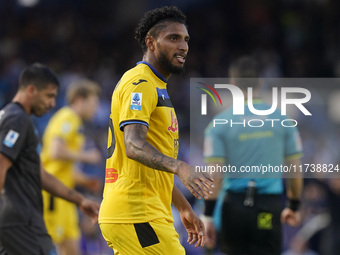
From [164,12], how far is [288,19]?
44.3 ft

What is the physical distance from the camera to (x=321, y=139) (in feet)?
39.6

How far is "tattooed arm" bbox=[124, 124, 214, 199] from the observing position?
8.27 feet

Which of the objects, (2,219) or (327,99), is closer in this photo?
(2,219)

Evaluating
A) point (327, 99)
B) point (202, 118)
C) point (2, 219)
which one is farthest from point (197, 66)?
point (2, 219)

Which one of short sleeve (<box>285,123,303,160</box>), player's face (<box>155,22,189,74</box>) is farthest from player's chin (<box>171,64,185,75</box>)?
short sleeve (<box>285,123,303,160</box>)

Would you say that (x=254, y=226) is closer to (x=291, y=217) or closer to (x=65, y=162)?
(x=291, y=217)

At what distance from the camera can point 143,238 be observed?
3.10 metres

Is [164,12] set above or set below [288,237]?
above

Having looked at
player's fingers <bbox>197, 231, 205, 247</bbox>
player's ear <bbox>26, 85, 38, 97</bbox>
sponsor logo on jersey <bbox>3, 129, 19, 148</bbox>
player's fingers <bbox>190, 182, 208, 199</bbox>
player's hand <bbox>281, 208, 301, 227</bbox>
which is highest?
player's ear <bbox>26, 85, 38, 97</bbox>

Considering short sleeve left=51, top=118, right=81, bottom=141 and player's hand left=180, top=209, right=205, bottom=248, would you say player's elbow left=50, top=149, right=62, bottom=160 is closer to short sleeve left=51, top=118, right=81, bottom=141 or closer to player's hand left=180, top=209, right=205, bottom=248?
short sleeve left=51, top=118, right=81, bottom=141

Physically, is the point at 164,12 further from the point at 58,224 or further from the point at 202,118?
the point at 202,118

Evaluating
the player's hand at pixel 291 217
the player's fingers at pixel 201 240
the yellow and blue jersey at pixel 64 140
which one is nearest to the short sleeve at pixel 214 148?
the player's hand at pixel 291 217

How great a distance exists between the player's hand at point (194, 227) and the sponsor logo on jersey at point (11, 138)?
1693 mm

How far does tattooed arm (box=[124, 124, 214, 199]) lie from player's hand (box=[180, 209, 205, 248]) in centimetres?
91
